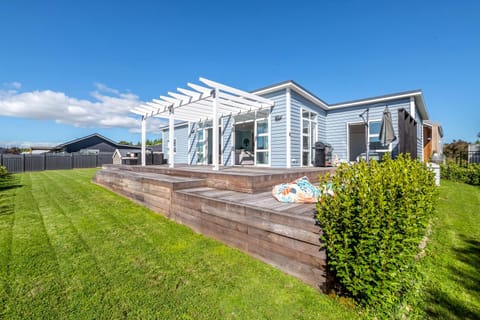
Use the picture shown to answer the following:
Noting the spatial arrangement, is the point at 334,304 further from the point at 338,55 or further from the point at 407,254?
the point at 338,55

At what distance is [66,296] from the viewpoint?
1851mm

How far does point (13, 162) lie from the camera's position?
1512cm

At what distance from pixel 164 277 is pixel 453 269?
3167mm

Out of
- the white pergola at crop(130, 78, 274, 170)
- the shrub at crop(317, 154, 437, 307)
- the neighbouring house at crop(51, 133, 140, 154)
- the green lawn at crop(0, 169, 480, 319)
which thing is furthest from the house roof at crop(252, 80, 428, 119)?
the neighbouring house at crop(51, 133, 140, 154)

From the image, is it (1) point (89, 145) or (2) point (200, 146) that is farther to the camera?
(1) point (89, 145)

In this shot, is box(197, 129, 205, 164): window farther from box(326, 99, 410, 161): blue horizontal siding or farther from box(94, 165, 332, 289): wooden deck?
box(326, 99, 410, 161): blue horizontal siding

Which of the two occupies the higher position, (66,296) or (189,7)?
(189,7)

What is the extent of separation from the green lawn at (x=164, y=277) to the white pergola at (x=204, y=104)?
3.06 m

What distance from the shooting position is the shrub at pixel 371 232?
4.97 feet

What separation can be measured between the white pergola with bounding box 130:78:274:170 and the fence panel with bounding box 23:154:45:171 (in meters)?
13.8

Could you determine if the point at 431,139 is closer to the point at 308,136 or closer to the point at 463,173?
→ the point at 463,173

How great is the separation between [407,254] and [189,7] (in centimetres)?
1036

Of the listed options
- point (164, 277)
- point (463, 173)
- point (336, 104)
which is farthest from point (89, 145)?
point (463, 173)

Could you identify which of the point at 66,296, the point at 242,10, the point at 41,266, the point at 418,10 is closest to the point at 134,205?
the point at 41,266
